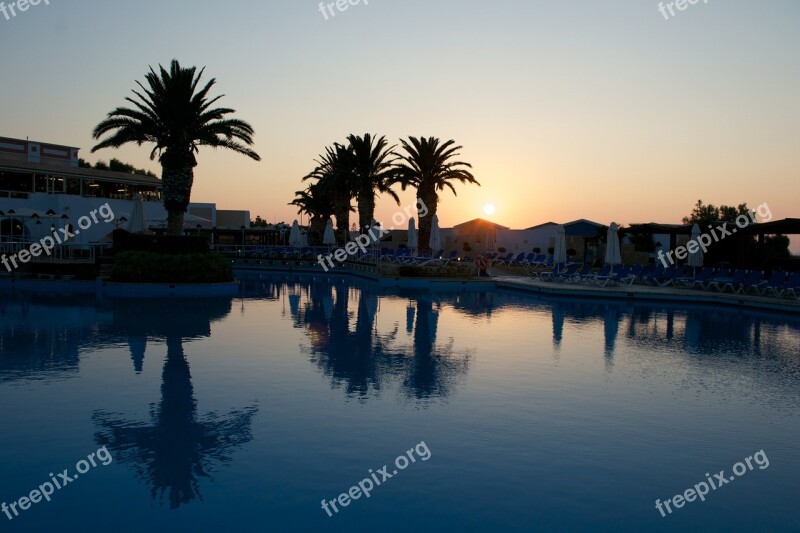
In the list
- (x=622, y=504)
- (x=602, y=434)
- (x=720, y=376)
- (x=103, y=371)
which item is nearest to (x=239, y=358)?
(x=103, y=371)

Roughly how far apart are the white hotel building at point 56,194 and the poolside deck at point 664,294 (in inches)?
769

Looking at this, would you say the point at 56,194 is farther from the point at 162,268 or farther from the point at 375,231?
the point at 375,231

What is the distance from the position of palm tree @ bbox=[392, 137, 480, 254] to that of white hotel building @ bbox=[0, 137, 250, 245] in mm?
11055

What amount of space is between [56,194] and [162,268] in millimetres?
19174

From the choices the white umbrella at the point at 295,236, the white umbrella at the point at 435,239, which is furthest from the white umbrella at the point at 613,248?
the white umbrella at the point at 295,236

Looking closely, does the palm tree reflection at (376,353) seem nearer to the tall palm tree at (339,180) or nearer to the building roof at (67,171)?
the tall palm tree at (339,180)

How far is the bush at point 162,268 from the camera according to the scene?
2022cm

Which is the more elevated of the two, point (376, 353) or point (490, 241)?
point (490, 241)

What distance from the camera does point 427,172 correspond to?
3138 centimetres

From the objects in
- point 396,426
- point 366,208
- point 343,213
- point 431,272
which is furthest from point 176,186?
point 396,426

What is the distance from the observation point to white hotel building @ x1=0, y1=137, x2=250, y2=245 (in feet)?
107

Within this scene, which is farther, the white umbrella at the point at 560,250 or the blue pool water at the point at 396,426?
the white umbrella at the point at 560,250

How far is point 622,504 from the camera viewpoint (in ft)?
15.6

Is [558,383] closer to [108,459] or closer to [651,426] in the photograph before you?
[651,426]
